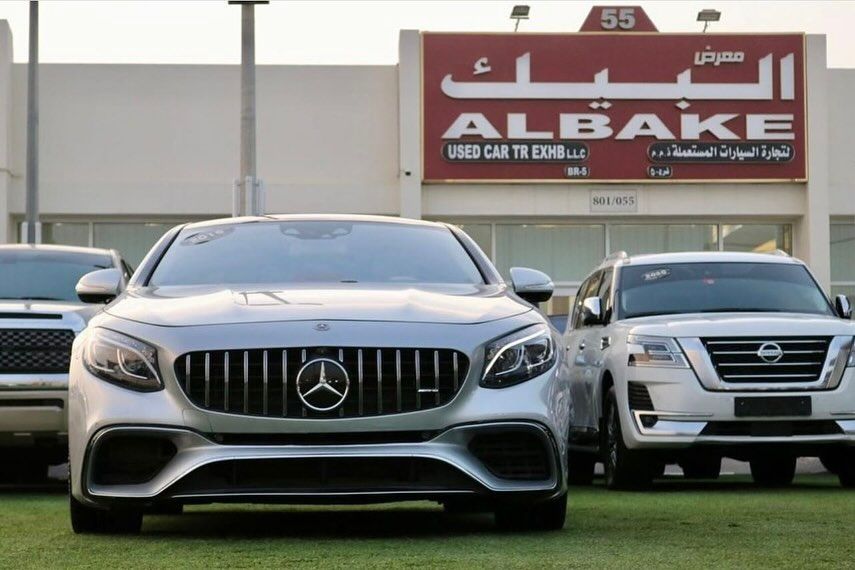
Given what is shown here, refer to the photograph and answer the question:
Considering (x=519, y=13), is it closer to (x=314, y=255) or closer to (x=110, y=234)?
(x=110, y=234)

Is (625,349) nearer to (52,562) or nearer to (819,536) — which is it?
(819,536)

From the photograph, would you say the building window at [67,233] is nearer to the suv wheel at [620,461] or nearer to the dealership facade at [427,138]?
the dealership facade at [427,138]

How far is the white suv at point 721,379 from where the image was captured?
11742 millimetres

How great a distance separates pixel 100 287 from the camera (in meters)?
8.36

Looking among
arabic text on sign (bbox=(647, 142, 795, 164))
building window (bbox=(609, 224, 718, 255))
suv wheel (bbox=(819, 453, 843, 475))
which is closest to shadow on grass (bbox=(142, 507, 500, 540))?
suv wheel (bbox=(819, 453, 843, 475))

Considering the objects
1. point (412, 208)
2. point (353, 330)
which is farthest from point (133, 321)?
point (412, 208)

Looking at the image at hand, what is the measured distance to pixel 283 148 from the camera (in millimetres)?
31250

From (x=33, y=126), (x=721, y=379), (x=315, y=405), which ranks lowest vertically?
(x=721, y=379)

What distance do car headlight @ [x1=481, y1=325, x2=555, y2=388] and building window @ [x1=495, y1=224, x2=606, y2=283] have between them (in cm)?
2536

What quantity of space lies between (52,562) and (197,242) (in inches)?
99.4

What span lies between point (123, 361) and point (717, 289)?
23.2 feet

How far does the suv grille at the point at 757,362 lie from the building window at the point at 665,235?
20.7m

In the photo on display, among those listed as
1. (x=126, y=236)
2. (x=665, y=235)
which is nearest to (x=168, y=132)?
(x=126, y=236)

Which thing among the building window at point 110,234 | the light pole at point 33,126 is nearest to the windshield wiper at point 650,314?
the light pole at point 33,126
